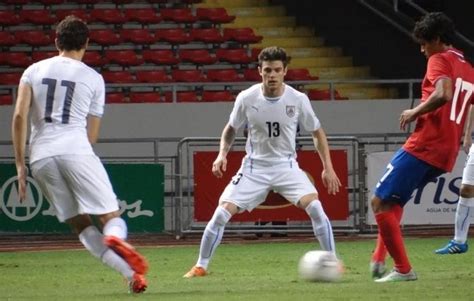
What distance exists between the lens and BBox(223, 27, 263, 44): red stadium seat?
25.8 m

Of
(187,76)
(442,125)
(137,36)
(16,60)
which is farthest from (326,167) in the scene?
(137,36)

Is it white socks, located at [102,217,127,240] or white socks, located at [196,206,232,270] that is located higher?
white socks, located at [102,217,127,240]

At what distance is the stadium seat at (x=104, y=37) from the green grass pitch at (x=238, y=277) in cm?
771

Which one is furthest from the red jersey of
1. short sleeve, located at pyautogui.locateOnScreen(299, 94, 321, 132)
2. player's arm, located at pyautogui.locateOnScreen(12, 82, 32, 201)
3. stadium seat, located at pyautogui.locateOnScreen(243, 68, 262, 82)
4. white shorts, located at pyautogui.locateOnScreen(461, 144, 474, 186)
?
stadium seat, located at pyautogui.locateOnScreen(243, 68, 262, 82)

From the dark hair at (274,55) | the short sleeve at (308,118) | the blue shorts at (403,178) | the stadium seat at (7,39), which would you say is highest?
the stadium seat at (7,39)

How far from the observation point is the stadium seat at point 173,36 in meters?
25.3

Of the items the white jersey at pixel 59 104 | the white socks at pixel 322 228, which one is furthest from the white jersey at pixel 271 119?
the white jersey at pixel 59 104

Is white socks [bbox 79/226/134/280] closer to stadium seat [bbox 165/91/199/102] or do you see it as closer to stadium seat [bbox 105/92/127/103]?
stadium seat [bbox 105/92/127/103]

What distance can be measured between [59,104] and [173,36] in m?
15.4

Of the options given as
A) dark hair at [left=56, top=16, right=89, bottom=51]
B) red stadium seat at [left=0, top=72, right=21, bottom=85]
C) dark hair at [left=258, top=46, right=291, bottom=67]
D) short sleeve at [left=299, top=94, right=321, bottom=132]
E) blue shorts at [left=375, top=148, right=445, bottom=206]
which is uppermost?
dark hair at [left=56, top=16, right=89, bottom=51]

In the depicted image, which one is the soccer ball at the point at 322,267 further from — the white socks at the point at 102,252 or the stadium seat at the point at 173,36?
the stadium seat at the point at 173,36

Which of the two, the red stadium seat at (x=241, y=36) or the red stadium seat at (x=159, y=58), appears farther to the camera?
the red stadium seat at (x=241, y=36)

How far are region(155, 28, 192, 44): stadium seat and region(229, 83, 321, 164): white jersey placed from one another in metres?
13.1

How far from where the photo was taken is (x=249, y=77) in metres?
24.7
